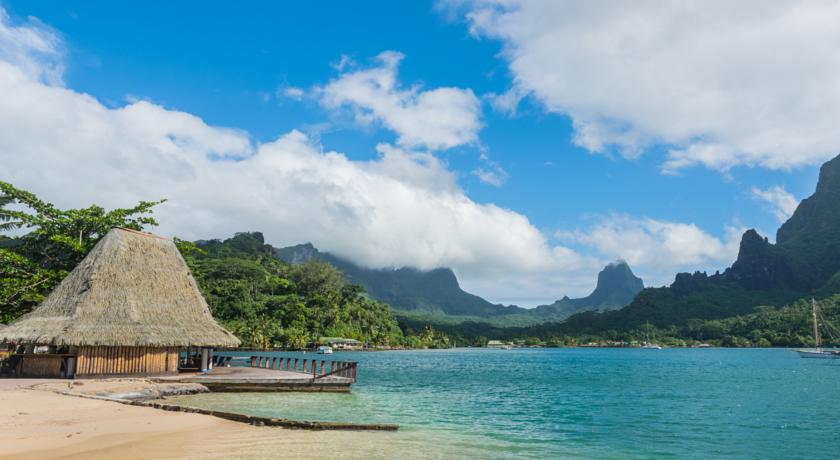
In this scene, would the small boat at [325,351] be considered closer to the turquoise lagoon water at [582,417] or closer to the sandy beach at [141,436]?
the turquoise lagoon water at [582,417]

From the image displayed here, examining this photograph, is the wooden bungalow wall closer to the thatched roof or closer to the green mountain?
the thatched roof

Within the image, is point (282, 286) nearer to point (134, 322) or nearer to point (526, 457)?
point (134, 322)

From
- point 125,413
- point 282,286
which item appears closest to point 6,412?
point 125,413

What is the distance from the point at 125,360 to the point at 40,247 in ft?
53.0

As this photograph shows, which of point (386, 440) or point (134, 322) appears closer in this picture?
point (386, 440)

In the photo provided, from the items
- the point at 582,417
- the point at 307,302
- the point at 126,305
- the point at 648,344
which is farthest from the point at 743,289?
the point at 126,305

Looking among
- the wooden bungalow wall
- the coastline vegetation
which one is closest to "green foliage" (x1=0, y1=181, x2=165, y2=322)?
the coastline vegetation

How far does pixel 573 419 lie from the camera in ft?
76.6

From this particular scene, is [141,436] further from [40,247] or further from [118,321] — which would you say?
[40,247]

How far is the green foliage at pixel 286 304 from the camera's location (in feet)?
308

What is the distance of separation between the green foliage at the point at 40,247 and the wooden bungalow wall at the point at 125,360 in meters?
10.9

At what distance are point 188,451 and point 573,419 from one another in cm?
1681

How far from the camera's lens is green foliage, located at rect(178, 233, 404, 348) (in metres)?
94.0

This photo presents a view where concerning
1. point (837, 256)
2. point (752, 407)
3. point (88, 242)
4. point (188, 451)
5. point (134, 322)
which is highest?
point (837, 256)
